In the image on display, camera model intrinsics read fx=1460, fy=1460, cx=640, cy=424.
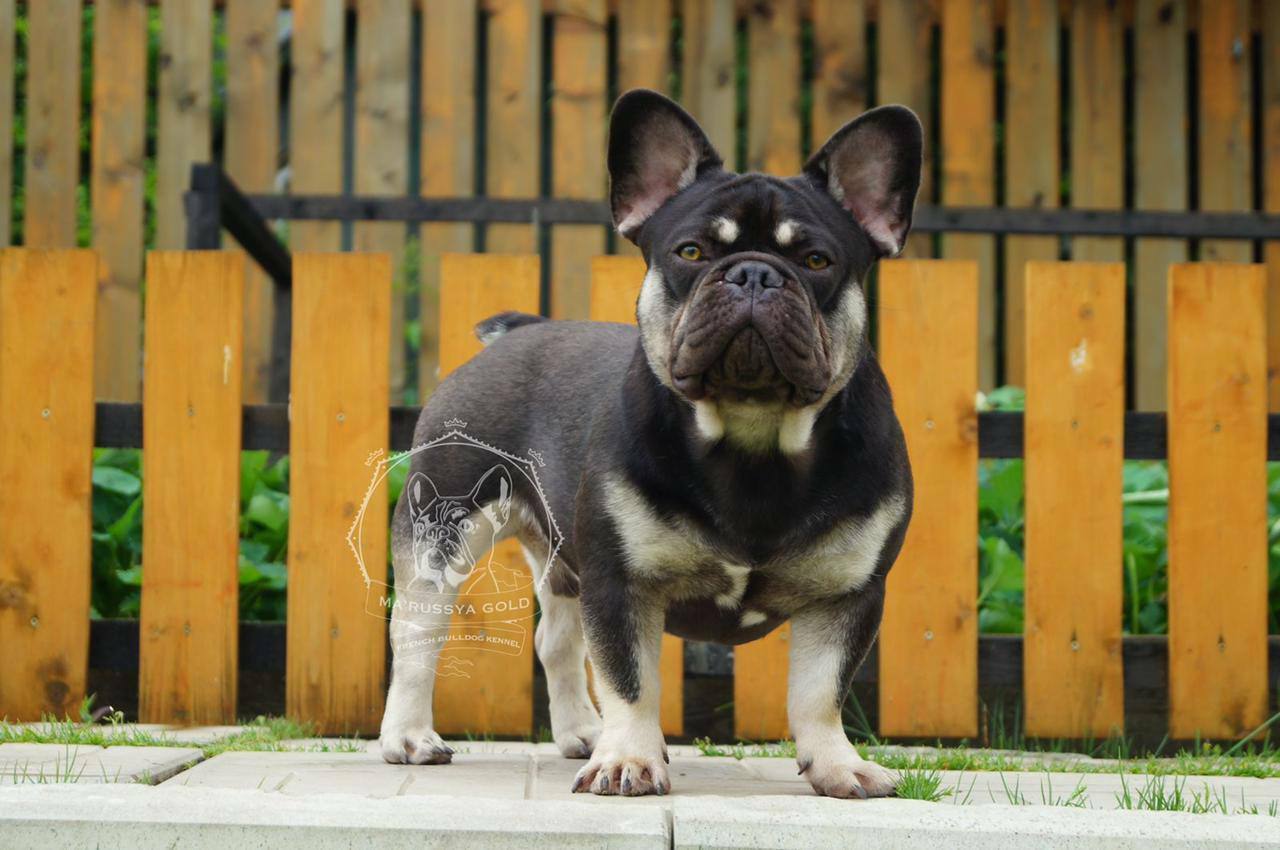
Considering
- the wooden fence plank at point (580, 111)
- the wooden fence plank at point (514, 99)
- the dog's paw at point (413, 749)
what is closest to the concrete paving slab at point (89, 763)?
the dog's paw at point (413, 749)

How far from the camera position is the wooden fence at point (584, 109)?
7918 mm

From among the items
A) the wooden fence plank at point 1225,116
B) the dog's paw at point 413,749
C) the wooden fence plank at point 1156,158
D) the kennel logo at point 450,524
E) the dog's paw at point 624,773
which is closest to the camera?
the dog's paw at point 624,773

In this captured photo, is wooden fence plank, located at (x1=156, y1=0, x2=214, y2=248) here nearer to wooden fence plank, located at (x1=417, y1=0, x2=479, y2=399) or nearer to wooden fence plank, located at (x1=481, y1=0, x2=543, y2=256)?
wooden fence plank, located at (x1=417, y1=0, x2=479, y2=399)

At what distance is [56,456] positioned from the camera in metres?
4.61

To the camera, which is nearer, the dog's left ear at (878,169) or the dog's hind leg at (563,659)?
the dog's left ear at (878,169)

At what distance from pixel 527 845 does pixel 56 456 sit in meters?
2.84

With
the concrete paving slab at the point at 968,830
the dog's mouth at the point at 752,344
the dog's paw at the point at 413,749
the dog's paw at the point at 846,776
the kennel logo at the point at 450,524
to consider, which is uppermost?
the dog's mouth at the point at 752,344

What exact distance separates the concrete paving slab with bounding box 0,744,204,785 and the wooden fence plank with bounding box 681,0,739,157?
5387 mm

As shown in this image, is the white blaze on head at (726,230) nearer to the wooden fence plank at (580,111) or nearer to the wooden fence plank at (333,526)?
the wooden fence plank at (333,526)

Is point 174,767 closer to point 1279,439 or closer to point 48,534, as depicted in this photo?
point 48,534

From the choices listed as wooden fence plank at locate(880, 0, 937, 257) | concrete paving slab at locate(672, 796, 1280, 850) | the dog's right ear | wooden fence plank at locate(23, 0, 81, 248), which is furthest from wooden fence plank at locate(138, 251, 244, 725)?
wooden fence plank at locate(880, 0, 937, 257)

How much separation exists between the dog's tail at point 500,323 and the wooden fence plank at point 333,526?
1.68 feet

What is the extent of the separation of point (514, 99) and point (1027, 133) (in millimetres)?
2879

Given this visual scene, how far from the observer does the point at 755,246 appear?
298cm
